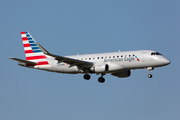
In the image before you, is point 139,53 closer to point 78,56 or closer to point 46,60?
point 78,56

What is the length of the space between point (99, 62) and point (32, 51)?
13.3 metres

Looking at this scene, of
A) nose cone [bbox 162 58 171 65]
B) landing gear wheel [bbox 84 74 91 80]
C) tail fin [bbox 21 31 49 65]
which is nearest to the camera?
nose cone [bbox 162 58 171 65]

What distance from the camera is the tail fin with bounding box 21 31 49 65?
5816 centimetres

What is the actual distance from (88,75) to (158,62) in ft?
39.8

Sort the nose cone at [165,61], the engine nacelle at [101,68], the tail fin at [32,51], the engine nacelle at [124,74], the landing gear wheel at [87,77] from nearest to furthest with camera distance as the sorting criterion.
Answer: the nose cone at [165,61]
the engine nacelle at [101,68]
the landing gear wheel at [87,77]
the engine nacelle at [124,74]
the tail fin at [32,51]

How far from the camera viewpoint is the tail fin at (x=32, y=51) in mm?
58156

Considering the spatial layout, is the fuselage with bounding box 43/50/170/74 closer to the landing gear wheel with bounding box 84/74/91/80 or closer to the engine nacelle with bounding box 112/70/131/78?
the landing gear wheel with bounding box 84/74/91/80

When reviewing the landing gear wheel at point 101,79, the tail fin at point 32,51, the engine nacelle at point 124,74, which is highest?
the tail fin at point 32,51

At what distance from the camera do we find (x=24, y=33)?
61906mm

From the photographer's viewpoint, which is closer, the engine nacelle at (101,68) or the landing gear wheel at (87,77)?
the engine nacelle at (101,68)

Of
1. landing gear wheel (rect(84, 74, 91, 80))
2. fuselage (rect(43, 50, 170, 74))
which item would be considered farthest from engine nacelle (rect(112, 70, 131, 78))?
landing gear wheel (rect(84, 74, 91, 80))

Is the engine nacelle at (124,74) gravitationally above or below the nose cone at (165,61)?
below

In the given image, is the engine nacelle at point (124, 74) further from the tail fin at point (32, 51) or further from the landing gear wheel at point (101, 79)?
the tail fin at point (32, 51)

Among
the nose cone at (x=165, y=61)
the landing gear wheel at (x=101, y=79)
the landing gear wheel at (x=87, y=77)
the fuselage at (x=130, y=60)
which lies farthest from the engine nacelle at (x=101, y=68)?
the nose cone at (x=165, y=61)
